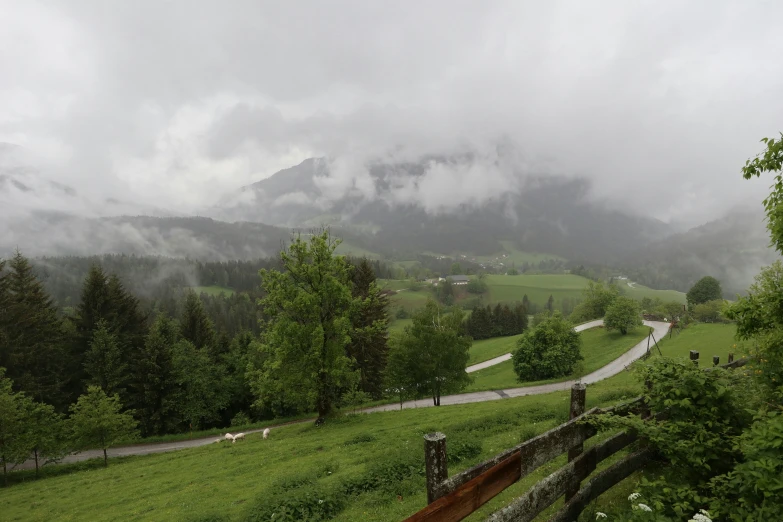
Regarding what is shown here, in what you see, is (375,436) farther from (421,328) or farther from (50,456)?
(50,456)

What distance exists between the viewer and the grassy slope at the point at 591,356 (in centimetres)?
4938

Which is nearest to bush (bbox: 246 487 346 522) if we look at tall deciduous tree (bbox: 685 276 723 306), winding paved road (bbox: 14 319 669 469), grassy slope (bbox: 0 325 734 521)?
grassy slope (bbox: 0 325 734 521)

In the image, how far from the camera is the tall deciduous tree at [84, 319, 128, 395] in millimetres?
43031

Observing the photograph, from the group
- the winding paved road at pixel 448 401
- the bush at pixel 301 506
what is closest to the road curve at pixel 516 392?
the winding paved road at pixel 448 401

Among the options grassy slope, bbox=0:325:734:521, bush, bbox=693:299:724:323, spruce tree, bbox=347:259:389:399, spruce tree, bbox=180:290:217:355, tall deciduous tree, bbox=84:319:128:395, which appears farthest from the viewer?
bush, bbox=693:299:724:323

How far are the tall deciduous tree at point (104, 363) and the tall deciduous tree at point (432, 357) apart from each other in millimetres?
34681

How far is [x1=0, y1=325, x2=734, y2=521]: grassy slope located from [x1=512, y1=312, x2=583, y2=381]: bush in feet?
77.4

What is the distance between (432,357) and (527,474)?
3093cm

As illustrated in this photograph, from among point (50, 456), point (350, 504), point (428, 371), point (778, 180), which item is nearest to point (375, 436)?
point (350, 504)

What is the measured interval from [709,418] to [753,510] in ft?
5.27

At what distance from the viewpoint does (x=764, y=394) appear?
5930 millimetres

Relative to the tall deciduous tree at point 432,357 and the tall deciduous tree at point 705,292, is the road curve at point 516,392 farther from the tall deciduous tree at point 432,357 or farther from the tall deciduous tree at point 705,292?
the tall deciduous tree at point 705,292

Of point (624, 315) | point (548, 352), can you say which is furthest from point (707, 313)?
point (548, 352)

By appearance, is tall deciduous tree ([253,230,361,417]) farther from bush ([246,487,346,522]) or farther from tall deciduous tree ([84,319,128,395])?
tall deciduous tree ([84,319,128,395])
